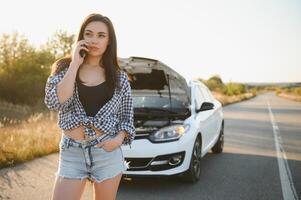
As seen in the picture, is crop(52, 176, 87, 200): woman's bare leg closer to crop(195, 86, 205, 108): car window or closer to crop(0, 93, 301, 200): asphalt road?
crop(0, 93, 301, 200): asphalt road

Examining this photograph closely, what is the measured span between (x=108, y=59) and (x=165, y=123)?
3725 millimetres

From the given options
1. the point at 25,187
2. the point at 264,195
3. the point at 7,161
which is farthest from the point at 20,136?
the point at 264,195

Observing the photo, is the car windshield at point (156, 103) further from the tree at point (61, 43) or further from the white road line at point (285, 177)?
the tree at point (61, 43)

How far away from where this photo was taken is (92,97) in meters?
2.76

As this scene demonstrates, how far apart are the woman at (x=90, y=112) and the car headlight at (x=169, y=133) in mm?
3343

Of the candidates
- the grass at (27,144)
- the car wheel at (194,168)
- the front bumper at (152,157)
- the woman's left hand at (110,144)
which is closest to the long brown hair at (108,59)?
the woman's left hand at (110,144)

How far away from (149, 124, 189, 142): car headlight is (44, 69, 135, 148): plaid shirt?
3349 mm

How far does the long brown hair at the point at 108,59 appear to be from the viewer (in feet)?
9.18

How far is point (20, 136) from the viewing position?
10.4 m

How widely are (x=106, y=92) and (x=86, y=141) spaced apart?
352 millimetres

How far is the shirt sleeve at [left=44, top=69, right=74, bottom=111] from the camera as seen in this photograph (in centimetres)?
264

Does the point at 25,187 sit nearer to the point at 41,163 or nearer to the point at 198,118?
the point at 41,163

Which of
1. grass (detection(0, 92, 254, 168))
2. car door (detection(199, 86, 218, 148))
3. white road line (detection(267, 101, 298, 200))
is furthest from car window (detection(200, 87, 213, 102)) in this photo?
grass (detection(0, 92, 254, 168))

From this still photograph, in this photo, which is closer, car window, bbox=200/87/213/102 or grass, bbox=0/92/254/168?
grass, bbox=0/92/254/168
